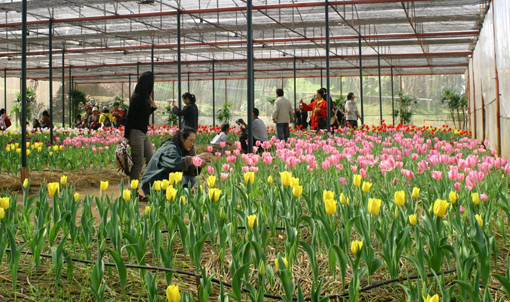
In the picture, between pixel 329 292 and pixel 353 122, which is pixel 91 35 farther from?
pixel 329 292

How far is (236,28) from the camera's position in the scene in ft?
48.6

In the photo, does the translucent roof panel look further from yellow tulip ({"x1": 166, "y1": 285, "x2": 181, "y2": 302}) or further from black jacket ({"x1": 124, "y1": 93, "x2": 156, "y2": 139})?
yellow tulip ({"x1": 166, "y1": 285, "x2": 181, "y2": 302})

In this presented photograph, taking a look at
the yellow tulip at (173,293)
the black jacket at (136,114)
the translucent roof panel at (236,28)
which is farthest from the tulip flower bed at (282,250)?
the translucent roof panel at (236,28)

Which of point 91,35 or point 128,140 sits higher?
point 91,35

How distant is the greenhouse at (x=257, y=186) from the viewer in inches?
84.2

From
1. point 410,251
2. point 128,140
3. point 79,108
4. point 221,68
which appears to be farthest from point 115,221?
point 79,108

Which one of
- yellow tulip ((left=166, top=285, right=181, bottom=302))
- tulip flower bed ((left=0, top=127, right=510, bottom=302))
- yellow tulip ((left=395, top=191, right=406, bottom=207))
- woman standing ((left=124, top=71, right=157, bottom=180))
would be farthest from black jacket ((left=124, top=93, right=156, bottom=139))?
yellow tulip ((left=166, top=285, right=181, bottom=302))

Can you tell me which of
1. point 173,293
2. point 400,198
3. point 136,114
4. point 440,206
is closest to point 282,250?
point 400,198

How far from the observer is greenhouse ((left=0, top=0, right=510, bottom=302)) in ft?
7.02

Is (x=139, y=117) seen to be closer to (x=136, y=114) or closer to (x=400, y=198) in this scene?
(x=136, y=114)

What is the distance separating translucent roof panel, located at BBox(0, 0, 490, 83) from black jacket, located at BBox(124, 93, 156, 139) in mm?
6345

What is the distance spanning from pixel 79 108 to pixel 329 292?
29228mm

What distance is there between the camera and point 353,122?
1386 centimetres

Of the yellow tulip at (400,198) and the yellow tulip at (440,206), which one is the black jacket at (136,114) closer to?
the yellow tulip at (400,198)
